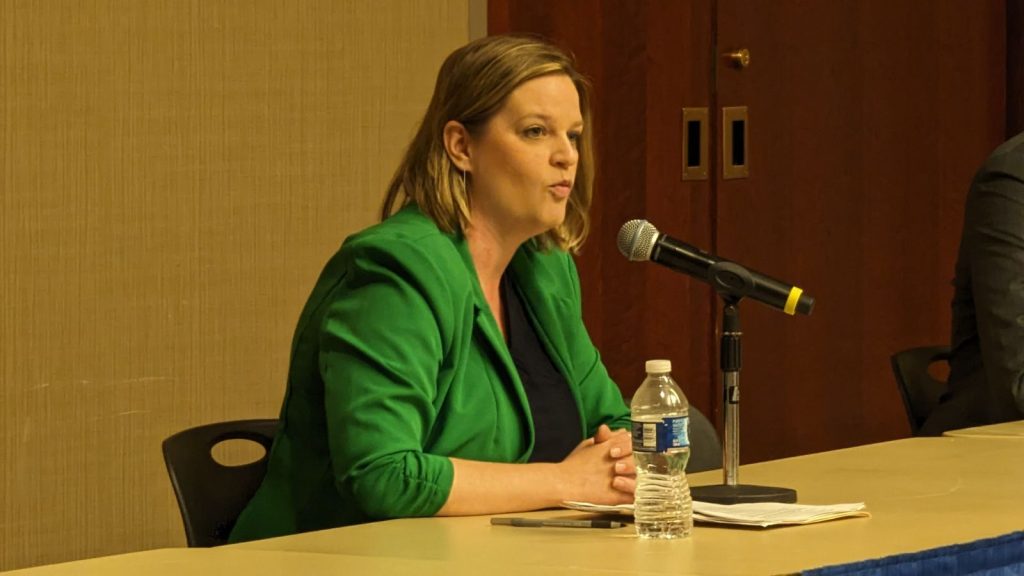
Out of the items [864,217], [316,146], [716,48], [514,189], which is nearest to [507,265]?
[514,189]

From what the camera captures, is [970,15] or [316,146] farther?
[970,15]

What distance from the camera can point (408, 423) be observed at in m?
2.45

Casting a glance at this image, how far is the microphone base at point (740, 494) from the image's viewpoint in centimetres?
233

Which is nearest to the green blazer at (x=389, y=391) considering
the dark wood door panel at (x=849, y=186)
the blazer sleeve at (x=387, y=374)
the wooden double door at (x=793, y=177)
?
the blazer sleeve at (x=387, y=374)

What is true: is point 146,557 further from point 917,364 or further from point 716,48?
point 716,48

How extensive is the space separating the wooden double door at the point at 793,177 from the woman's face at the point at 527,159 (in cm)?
185

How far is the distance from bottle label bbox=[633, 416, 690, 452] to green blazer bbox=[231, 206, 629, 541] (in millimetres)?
344

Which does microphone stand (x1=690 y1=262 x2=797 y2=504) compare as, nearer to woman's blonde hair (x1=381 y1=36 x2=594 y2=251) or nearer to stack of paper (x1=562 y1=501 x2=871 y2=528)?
stack of paper (x1=562 y1=501 x2=871 y2=528)

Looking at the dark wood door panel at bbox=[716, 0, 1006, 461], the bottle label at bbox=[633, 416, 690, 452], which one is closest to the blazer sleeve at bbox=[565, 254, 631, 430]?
the bottle label at bbox=[633, 416, 690, 452]

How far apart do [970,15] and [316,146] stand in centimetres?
274

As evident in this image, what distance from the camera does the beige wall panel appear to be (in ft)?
11.8

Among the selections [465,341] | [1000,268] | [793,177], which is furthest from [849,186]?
[465,341]

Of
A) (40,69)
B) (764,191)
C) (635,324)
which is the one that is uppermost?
(40,69)

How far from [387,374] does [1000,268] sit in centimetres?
149
